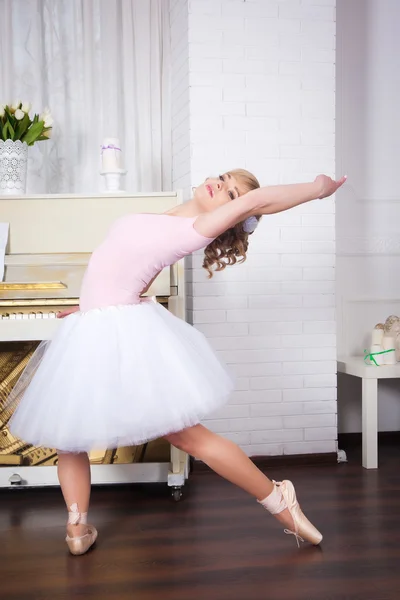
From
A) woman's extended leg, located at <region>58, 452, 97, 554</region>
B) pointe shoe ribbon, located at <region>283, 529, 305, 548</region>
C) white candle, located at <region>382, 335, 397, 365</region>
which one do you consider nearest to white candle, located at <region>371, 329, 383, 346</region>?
white candle, located at <region>382, 335, 397, 365</region>

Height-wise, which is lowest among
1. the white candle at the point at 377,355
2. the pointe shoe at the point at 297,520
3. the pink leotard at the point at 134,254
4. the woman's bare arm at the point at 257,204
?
the pointe shoe at the point at 297,520

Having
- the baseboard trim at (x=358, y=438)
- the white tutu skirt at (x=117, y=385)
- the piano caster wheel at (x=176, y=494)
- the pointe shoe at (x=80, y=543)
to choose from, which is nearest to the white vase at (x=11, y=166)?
the white tutu skirt at (x=117, y=385)

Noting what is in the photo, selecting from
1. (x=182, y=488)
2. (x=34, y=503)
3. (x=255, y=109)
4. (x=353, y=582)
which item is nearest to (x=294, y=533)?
(x=353, y=582)

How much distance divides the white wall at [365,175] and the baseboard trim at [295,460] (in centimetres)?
47

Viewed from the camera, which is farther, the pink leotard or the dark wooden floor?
the pink leotard

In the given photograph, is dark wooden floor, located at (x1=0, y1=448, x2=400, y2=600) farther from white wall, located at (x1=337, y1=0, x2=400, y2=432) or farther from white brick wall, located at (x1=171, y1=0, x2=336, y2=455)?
white wall, located at (x1=337, y1=0, x2=400, y2=432)

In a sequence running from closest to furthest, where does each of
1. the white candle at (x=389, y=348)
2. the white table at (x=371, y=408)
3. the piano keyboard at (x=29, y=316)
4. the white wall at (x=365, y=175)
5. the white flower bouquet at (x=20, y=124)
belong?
the piano keyboard at (x=29, y=316) < the white flower bouquet at (x=20, y=124) < the white table at (x=371, y=408) < the white candle at (x=389, y=348) < the white wall at (x=365, y=175)

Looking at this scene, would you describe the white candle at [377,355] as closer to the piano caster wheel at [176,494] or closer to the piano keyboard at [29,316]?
the piano caster wheel at [176,494]

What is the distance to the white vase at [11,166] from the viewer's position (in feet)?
10.8

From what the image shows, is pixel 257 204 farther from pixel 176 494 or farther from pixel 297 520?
pixel 176 494

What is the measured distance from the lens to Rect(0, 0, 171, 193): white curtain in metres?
3.75

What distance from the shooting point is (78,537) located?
234cm

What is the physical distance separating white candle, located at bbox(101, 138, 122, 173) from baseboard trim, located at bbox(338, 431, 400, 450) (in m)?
1.93

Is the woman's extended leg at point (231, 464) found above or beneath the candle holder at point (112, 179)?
beneath
